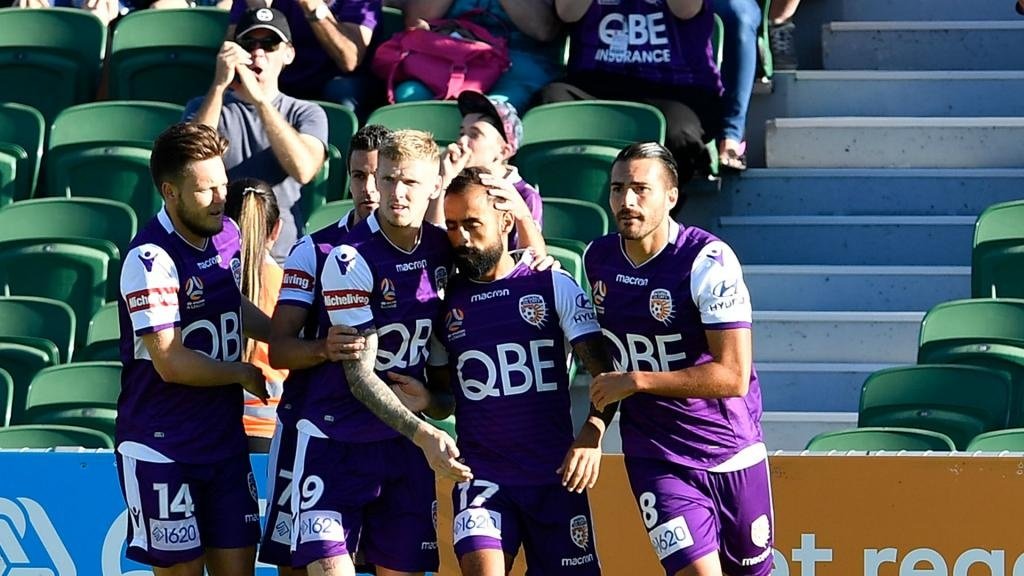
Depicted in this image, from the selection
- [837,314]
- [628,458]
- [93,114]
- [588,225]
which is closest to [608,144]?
[588,225]

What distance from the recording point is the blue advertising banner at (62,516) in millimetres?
6801

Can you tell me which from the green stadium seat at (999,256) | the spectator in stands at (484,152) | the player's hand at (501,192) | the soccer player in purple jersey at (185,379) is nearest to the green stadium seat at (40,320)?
the spectator in stands at (484,152)

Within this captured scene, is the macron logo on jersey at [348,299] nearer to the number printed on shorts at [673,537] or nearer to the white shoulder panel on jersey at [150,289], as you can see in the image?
the white shoulder panel on jersey at [150,289]

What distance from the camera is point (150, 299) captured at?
577 centimetres

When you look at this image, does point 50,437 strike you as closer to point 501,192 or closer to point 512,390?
point 512,390

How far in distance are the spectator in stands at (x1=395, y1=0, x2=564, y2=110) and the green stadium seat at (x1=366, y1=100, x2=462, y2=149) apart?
355mm

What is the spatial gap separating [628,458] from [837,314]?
126 inches

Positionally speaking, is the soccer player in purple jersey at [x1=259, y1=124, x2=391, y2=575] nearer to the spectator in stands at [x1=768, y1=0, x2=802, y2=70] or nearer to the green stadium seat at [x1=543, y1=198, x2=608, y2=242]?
the green stadium seat at [x1=543, y1=198, x2=608, y2=242]

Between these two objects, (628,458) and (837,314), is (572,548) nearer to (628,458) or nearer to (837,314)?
(628,458)

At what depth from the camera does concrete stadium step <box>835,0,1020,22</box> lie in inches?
439

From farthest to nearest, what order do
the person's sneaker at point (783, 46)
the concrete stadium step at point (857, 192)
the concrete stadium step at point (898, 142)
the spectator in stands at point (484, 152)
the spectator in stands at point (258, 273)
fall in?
the person's sneaker at point (783, 46), the concrete stadium step at point (898, 142), the concrete stadium step at point (857, 192), the spectator in stands at point (484, 152), the spectator in stands at point (258, 273)

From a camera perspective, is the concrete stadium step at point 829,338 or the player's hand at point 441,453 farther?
the concrete stadium step at point 829,338

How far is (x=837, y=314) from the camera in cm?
898

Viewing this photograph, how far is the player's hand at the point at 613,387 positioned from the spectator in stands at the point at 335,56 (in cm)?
422
